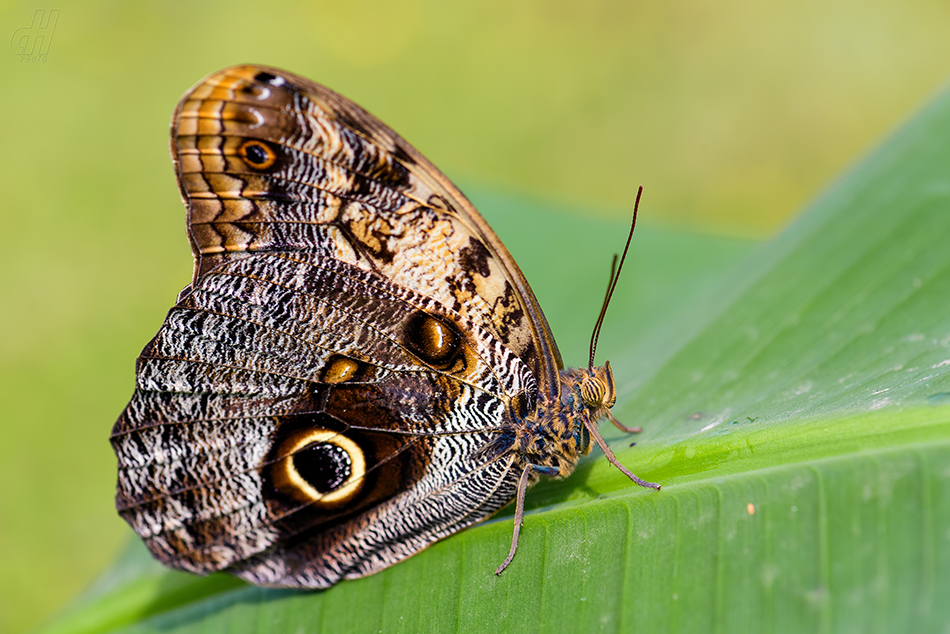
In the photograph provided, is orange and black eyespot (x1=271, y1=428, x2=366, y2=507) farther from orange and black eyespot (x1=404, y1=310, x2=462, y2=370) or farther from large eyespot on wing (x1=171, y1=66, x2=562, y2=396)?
large eyespot on wing (x1=171, y1=66, x2=562, y2=396)

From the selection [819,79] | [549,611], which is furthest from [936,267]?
[819,79]

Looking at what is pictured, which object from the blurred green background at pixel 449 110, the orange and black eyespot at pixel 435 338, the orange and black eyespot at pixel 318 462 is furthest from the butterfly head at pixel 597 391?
the blurred green background at pixel 449 110

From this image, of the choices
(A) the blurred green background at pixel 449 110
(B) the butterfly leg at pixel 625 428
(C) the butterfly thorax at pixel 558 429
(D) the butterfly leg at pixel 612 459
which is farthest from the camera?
(A) the blurred green background at pixel 449 110

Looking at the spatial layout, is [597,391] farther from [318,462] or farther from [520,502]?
[318,462]

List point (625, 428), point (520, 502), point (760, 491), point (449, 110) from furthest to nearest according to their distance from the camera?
point (449, 110)
point (625, 428)
point (520, 502)
point (760, 491)

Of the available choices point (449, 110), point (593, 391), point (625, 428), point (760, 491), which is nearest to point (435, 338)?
point (593, 391)

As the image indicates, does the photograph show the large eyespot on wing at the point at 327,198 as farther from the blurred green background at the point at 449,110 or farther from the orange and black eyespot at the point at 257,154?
the blurred green background at the point at 449,110

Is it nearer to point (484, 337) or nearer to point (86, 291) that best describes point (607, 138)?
point (86, 291)

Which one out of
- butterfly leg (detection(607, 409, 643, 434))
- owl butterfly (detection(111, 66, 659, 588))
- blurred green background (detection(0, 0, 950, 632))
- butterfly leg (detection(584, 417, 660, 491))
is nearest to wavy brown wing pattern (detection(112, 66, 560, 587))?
owl butterfly (detection(111, 66, 659, 588))
